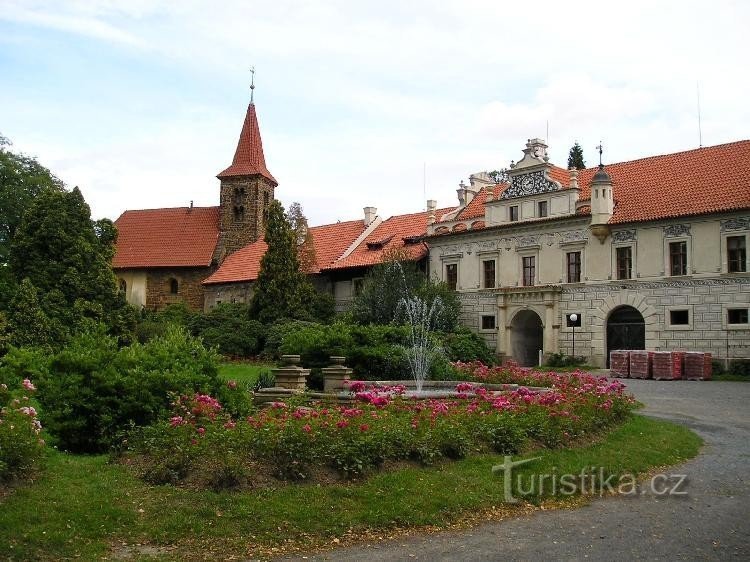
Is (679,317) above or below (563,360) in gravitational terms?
above

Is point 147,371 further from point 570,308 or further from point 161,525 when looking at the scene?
point 570,308

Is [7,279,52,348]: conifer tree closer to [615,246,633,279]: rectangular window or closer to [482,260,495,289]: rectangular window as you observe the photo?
[482,260,495,289]: rectangular window

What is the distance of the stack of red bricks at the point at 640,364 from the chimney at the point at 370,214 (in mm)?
21215

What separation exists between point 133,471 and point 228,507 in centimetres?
177

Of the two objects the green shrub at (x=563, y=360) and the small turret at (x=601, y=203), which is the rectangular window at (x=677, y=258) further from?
the green shrub at (x=563, y=360)

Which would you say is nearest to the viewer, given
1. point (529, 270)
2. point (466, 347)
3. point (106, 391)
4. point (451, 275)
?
point (106, 391)

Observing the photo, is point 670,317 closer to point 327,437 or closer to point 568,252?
point 568,252

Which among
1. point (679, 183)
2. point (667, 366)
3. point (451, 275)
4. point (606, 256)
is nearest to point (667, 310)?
point (606, 256)

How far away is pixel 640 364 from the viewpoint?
1158 inches

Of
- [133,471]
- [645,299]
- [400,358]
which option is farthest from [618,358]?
[133,471]

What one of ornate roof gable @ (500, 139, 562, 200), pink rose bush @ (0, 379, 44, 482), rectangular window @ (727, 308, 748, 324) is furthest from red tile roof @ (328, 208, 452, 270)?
pink rose bush @ (0, 379, 44, 482)

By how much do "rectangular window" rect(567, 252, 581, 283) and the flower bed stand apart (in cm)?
2340

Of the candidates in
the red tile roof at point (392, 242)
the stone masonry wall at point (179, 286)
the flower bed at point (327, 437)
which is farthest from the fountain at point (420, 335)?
the stone masonry wall at point (179, 286)

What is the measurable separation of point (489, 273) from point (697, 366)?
1239cm
